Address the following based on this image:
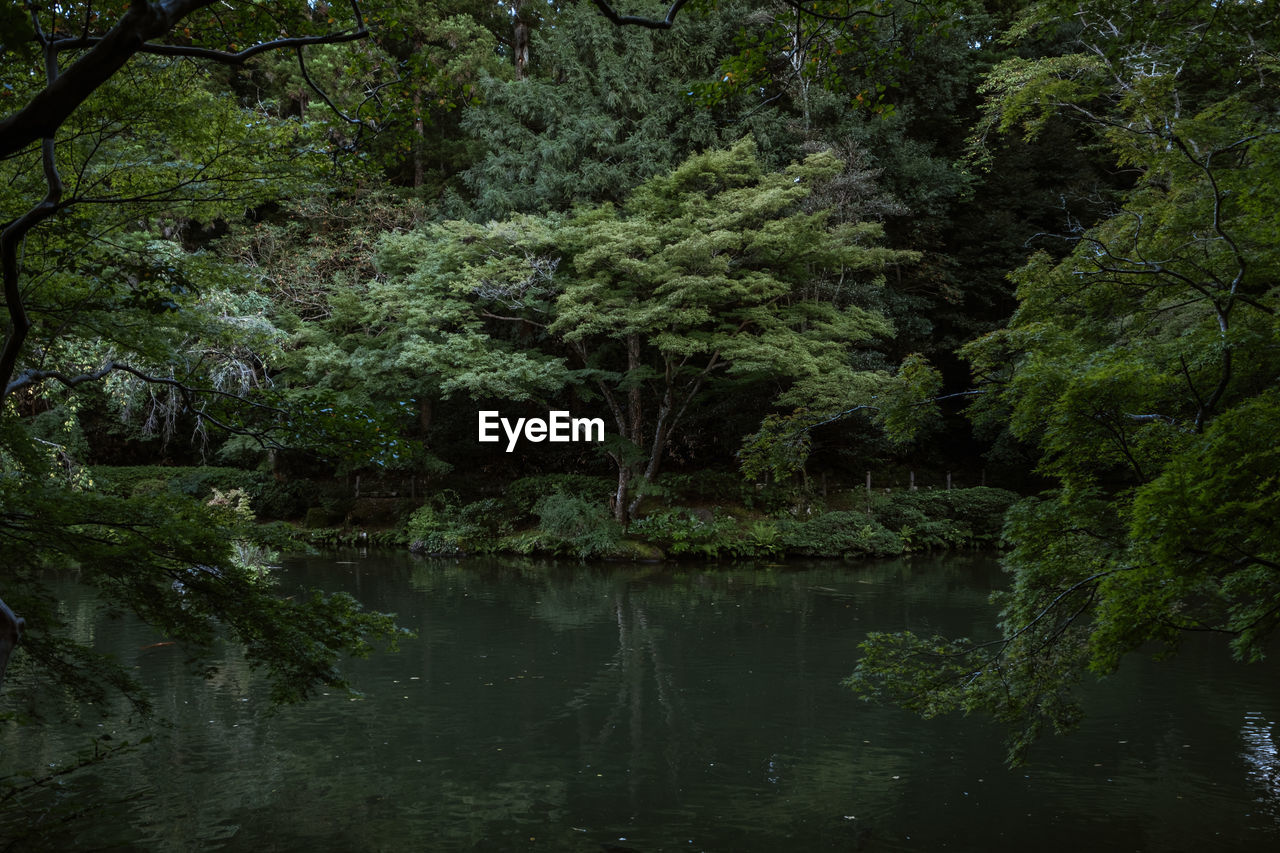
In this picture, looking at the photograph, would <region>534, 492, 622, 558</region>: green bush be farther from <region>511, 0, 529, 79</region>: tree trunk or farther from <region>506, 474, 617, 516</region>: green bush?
<region>511, 0, 529, 79</region>: tree trunk

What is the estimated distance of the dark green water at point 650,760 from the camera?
4941 mm

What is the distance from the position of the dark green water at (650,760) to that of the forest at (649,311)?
60cm

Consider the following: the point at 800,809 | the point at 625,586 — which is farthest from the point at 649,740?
the point at 625,586

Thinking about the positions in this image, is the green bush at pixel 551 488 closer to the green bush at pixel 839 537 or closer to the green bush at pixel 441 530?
the green bush at pixel 441 530

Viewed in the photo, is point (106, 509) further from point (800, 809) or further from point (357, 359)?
point (357, 359)

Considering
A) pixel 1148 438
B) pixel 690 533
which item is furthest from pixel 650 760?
pixel 690 533

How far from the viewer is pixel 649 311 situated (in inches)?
590

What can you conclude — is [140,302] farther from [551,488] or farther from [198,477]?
[198,477]

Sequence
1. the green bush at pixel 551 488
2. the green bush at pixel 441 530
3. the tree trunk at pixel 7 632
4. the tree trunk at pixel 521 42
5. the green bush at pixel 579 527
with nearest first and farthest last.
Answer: the tree trunk at pixel 7 632, the green bush at pixel 579 527, the green bush at pixel 441 530, the green bush at pixel 551 488, the tree trunk at pixel 521 42

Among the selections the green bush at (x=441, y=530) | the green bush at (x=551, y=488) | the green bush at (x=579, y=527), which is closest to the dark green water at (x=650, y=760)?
the green bush at (x=579, y=527)

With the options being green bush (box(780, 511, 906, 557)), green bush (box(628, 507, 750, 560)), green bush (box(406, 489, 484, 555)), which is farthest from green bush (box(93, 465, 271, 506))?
green bush (box(780, 511, 906, 557))

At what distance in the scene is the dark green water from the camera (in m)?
4.94

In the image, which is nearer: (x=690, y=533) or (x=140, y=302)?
(x=140, y=302)

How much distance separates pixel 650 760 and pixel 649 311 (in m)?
9.85
